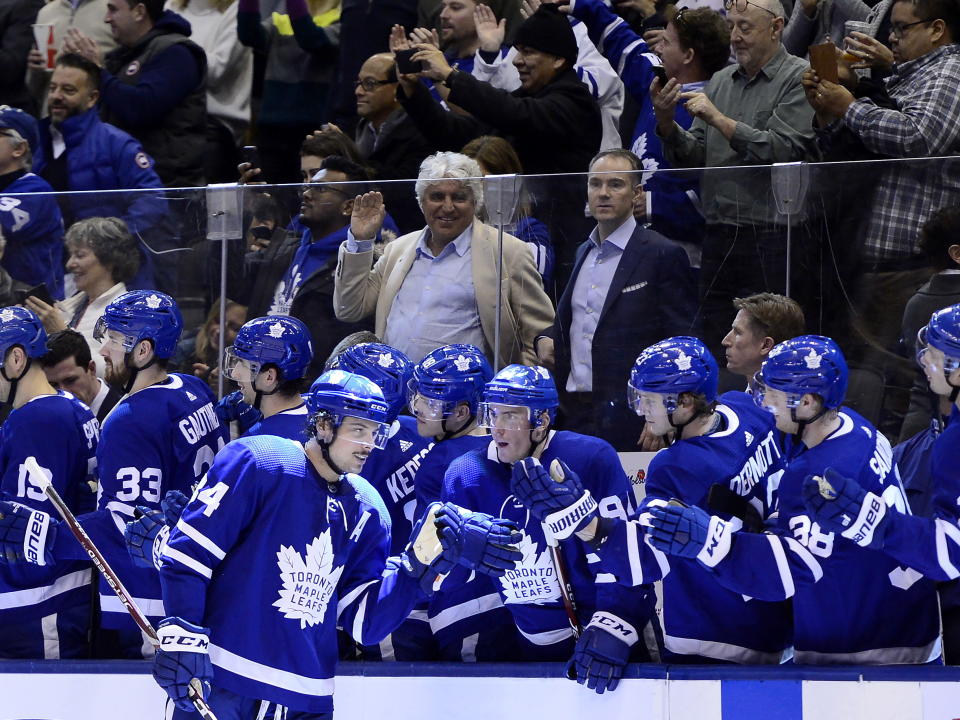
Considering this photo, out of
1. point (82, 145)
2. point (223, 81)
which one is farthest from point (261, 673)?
point (223, 81)

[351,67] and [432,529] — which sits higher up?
[351,67]

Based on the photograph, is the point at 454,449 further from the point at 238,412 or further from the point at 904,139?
the point at 904,139

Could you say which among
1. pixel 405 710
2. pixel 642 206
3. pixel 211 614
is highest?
pixel 642 206

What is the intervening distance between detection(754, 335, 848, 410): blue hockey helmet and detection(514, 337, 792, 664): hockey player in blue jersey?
0.20m

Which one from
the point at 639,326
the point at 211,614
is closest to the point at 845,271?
the point at 639,326

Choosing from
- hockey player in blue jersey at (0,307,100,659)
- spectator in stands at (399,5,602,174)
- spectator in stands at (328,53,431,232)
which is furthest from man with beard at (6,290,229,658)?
spectator in stands at (399,5,602,174)

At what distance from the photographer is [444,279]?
18.7 ft

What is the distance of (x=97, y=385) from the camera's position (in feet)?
19.7

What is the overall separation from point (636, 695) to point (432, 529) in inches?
32.2

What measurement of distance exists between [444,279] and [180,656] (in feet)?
6.58

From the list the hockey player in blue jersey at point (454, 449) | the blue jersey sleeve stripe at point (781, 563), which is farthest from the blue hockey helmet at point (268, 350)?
the blue jersey sleeve stripe at point (781, 563)

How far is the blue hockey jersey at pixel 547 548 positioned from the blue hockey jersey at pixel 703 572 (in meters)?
0.11

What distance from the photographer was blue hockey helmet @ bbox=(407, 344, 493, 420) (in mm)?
5254

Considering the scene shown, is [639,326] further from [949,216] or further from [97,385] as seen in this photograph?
[97,385]
